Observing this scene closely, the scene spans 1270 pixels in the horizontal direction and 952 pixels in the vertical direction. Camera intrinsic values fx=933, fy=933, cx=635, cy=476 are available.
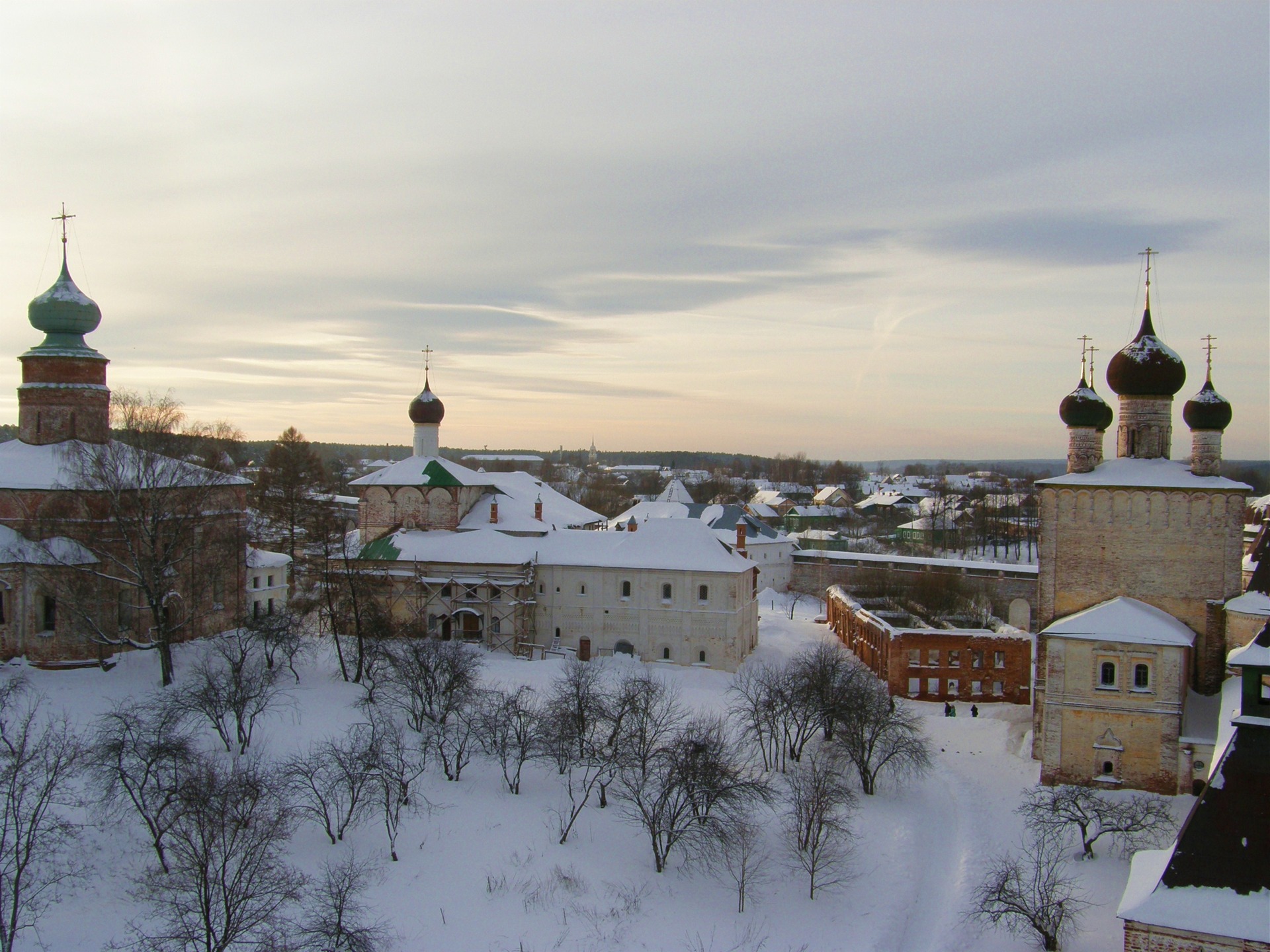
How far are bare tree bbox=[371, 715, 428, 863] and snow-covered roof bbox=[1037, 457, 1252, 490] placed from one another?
17.4 metres

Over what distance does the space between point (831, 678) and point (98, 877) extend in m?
17.7

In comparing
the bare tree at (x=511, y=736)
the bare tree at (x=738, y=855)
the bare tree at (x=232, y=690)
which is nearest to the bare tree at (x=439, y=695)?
the bare tree at (x=511, y=736)

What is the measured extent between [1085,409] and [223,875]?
78.0ft

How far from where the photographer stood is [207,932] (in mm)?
14219

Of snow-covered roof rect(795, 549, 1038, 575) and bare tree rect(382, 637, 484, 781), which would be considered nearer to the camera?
bare tree rect(382, 637, 484, 781)

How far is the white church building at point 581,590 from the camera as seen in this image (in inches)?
1335

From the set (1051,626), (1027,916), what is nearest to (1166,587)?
(1051,626)

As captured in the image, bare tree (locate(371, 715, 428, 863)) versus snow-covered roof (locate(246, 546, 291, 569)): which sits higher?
snow-covered roof (locate(246, 546, 291, 569))

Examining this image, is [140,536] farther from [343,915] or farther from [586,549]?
[586,549]

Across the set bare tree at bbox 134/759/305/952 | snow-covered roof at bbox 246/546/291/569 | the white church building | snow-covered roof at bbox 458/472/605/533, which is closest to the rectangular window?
the white church building

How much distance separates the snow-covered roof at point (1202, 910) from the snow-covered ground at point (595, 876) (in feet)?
8.86

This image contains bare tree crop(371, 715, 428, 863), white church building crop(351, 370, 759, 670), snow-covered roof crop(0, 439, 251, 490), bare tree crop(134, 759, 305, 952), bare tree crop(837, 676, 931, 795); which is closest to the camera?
bare tree crop(134, 759, 305, 952)

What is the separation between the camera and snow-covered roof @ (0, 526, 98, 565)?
24.0m

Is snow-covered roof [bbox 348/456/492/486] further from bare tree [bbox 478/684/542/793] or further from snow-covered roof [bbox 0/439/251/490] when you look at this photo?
bare tree [bbox 478/684/542/793]
